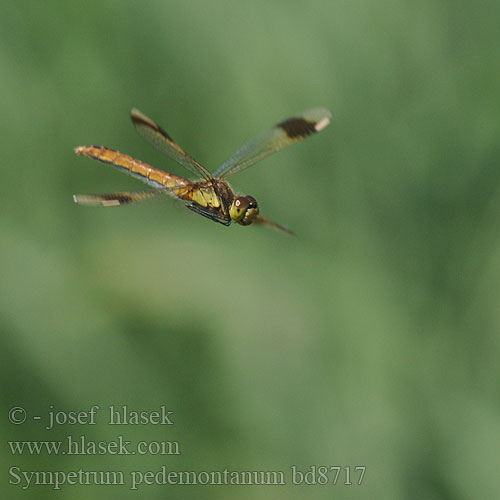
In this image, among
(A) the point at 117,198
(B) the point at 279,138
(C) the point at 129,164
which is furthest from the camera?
(C) the point at 129,164

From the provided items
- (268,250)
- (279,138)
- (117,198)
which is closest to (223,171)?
(279,138)

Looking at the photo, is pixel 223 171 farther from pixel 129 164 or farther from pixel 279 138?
pixel 129 164

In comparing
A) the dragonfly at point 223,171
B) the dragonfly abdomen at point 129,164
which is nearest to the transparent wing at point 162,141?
the dragonfly at point 223,171

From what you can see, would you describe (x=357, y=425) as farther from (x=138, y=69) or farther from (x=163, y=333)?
(x=138, y=69)

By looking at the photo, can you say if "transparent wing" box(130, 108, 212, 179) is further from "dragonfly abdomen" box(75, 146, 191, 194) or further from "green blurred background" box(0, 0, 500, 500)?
"green blurred background" box(0, 0, 500, 500)

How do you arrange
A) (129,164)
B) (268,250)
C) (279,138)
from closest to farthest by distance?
(279,138) < (129,164) < (268,250)

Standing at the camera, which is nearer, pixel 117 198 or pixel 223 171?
pixel 117 198
